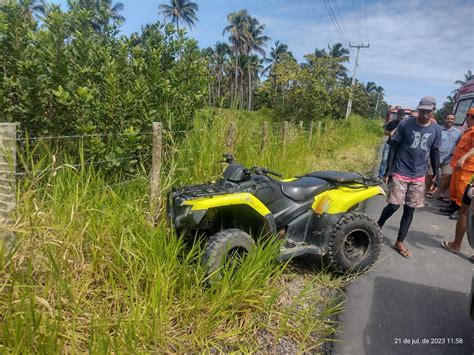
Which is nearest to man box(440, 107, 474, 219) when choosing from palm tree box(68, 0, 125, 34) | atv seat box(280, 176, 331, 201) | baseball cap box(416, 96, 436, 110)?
baseball cap box(416, 96, 436, 110)

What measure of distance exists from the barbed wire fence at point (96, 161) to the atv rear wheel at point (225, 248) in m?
0.92

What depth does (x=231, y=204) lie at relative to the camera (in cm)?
273

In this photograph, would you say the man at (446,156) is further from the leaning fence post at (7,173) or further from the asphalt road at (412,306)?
the leaning fence post at (7,173)

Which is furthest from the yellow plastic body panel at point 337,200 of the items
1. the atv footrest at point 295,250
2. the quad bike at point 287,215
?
the atv footrest at point 295,250

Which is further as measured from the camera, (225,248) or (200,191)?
(200,191)

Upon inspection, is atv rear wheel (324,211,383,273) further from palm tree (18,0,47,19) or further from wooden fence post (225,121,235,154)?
palm tree (18,0,47,19)

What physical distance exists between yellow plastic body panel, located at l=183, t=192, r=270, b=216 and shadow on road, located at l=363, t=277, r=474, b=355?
127cm

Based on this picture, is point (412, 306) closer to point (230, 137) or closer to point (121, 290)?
point (121, 290)

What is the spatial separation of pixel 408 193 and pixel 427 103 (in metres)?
1.06

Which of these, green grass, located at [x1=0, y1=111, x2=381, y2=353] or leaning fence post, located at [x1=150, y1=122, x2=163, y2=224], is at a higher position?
leaning fence post, located at [x1=150, y1=122, x2=163, y2=224]

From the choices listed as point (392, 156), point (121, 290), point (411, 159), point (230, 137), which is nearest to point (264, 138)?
point (230, 137)

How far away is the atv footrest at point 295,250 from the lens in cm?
306

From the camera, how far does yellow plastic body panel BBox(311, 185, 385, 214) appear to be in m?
3.27

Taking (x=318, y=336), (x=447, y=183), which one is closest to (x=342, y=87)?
(x=447, y=183)
